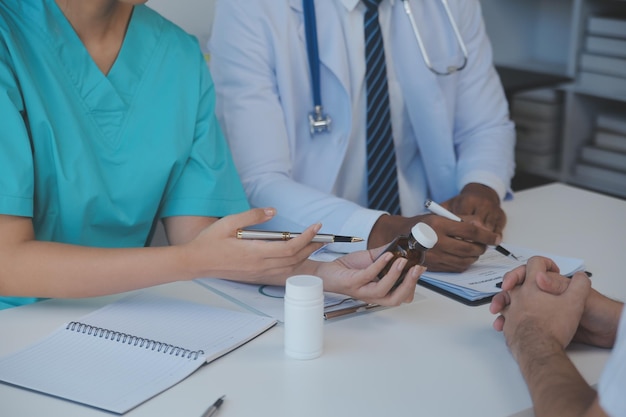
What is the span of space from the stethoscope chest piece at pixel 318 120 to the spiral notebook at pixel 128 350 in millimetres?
683

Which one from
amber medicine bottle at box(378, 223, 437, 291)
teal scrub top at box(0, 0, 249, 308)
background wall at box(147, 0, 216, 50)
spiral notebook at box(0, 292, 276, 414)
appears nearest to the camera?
spiral notebook at box(0, 292, 276, 414)

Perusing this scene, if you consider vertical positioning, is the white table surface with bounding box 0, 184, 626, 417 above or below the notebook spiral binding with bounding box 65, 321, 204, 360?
below

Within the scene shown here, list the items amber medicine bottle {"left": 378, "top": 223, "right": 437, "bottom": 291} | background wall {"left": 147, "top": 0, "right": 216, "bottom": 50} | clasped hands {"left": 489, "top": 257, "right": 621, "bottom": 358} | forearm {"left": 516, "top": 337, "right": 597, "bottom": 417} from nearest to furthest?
forearm {"left": 516, "top": 337, "right": 597, "bottom": 417}
clasped hands {"left": 489, "top": 257, "right": 621, "bottom": 358}
amber medicine bottle {"left": 378, "top": 223, "right": 437, "bottom": 291}
background wall {"left": 147, "top": 0, "right": 216, "bottom": 50}

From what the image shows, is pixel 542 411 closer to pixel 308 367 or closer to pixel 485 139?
pixel 308 367

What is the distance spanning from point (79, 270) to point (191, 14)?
1.30 m

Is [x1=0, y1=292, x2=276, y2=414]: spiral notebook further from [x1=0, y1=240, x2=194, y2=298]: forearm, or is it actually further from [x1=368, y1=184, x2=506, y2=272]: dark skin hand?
[x1=368, y1=184, x2=506, y2=272]: dark skin hand

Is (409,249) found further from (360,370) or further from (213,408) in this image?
(213,408)

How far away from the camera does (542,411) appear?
1042 mm

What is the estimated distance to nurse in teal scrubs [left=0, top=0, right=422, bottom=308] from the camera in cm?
135

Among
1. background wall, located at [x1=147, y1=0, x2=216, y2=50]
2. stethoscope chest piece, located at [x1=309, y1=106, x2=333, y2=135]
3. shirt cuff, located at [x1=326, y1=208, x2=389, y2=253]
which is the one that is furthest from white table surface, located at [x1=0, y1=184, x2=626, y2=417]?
background wall, located at [x1=147, y1=0, x2=216, y2=50]

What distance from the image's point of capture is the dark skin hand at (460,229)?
60.6 inches

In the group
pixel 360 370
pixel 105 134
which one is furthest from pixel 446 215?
pixel 105 134

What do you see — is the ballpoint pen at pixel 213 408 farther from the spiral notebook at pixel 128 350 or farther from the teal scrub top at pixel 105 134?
the teal scrub top at pixel 105 134

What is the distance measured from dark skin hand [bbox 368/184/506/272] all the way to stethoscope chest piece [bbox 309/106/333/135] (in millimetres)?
323
